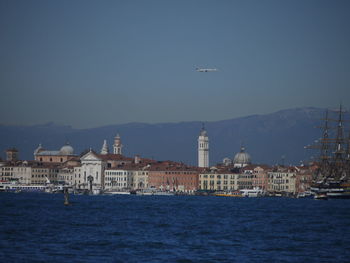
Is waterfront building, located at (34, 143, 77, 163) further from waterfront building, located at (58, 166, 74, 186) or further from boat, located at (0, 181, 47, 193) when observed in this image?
boat, located at (0, 181, 47, 193)

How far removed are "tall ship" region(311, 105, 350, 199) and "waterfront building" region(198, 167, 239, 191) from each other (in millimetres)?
31748

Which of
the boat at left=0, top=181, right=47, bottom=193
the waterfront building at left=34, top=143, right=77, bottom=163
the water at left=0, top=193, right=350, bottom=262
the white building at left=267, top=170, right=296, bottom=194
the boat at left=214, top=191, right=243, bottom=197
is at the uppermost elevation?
the waterfront building at left=34, top=143, right=77, bottom=163

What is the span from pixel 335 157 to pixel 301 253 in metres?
87.3

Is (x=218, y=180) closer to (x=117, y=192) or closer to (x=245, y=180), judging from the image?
(x=245, y=180)

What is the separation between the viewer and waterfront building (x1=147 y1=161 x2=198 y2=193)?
147m

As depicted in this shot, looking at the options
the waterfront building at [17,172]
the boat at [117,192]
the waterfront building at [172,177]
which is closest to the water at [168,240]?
the boat at [117,192]

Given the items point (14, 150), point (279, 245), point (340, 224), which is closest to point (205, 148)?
point (14, 150)

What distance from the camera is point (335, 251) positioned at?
34594 mm

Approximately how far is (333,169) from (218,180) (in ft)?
124

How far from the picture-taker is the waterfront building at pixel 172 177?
483 feet

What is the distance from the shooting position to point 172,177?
148125 millimetres

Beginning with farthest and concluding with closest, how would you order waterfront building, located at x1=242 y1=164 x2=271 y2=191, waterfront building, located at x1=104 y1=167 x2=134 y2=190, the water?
waterfront building, located at x1=242 y1=164 x2=271 y2=191, waterfront building, located at x1=104 y1=167 x2=134 y2=190, the water

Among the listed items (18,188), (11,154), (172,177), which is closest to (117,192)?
(172,177)

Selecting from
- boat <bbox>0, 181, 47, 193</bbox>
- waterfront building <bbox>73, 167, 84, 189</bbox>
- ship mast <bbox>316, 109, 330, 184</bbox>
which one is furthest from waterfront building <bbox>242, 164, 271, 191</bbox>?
boat <bbox>0, 181, 47, 193</bbox>
